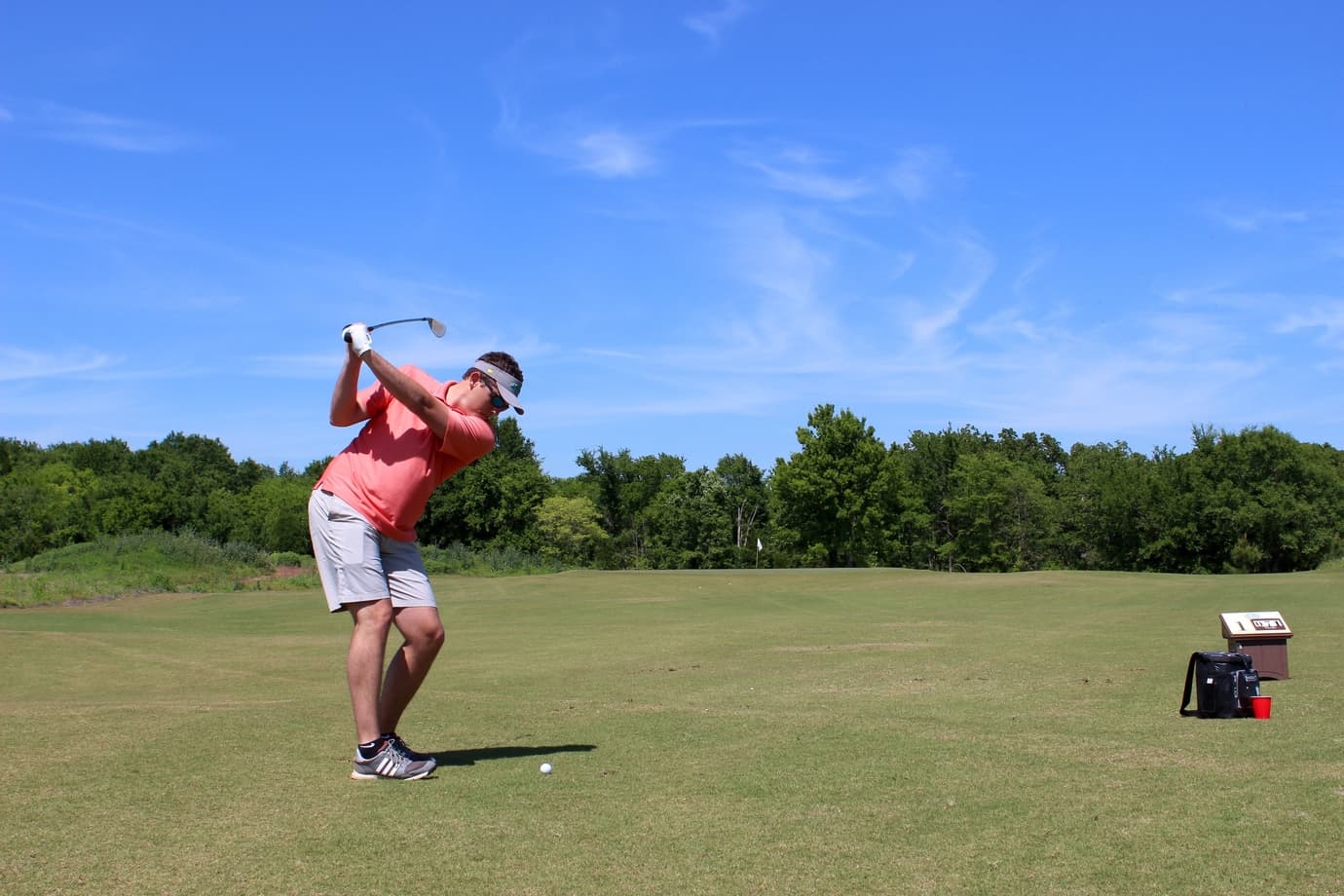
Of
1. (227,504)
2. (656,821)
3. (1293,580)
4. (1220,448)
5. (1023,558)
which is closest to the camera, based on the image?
(656,821)

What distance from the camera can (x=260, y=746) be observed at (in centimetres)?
722

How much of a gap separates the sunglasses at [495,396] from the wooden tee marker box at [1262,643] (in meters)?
8.15

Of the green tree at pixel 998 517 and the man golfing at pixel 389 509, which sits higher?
the green tree at pixel 998 517

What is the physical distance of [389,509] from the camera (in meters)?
6.76

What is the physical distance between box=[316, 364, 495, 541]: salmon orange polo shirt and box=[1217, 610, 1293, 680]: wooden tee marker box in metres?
Answer: 8.46

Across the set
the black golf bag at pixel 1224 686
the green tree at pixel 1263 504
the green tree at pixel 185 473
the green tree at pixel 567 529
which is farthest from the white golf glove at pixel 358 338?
the green tree at pixel 567 529

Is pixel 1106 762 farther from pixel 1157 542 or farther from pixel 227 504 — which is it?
pixel 227 504

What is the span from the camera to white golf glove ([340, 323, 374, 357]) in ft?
20.4

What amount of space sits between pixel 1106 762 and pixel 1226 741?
129 cm

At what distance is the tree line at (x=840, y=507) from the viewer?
8238 centimetres

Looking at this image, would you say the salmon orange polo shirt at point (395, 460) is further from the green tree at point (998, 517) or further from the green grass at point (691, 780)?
the green tree at point (998, 517)

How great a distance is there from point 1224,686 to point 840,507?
3256 inches

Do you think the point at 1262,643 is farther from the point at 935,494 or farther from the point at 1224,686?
the point at 935,494

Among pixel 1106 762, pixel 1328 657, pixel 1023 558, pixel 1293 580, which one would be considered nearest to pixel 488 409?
pixel 1106 762
